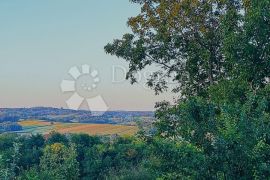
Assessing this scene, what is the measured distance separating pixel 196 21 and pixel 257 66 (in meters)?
4.17

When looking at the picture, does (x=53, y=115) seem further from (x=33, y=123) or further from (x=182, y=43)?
(x=182, y=43)

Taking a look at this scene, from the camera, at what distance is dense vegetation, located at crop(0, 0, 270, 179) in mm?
8828

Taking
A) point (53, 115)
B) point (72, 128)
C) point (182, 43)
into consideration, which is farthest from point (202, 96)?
point (53, 115)

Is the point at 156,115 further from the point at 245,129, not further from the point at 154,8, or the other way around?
the point at 245,129

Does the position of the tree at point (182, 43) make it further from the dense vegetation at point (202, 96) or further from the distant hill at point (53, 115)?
the distant hill at point (53, 115)

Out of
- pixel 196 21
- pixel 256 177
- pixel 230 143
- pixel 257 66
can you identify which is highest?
pixel 196 21

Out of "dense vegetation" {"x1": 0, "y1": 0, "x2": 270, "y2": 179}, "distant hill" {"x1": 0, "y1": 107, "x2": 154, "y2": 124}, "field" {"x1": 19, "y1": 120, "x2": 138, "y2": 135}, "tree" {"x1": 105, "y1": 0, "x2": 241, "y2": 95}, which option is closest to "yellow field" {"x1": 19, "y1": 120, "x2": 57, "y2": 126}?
"field" {"x1": 19, "y1": 120, "x2": 138, "y2": 135}

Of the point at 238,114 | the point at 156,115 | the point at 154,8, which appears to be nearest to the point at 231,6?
the point at 154,8

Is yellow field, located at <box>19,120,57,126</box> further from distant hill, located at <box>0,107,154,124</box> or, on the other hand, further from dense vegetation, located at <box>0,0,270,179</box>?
dense vegetation, located at <box>0,0,270,179</box>

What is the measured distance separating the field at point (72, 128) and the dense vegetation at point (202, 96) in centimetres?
7730

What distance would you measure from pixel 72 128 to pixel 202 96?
317 ft

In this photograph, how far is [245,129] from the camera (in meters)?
9.10

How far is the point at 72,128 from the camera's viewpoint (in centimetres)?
11200

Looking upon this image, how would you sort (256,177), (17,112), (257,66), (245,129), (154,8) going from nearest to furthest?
(256,177), (245,129), (257,66), (154,8), (17,112)
